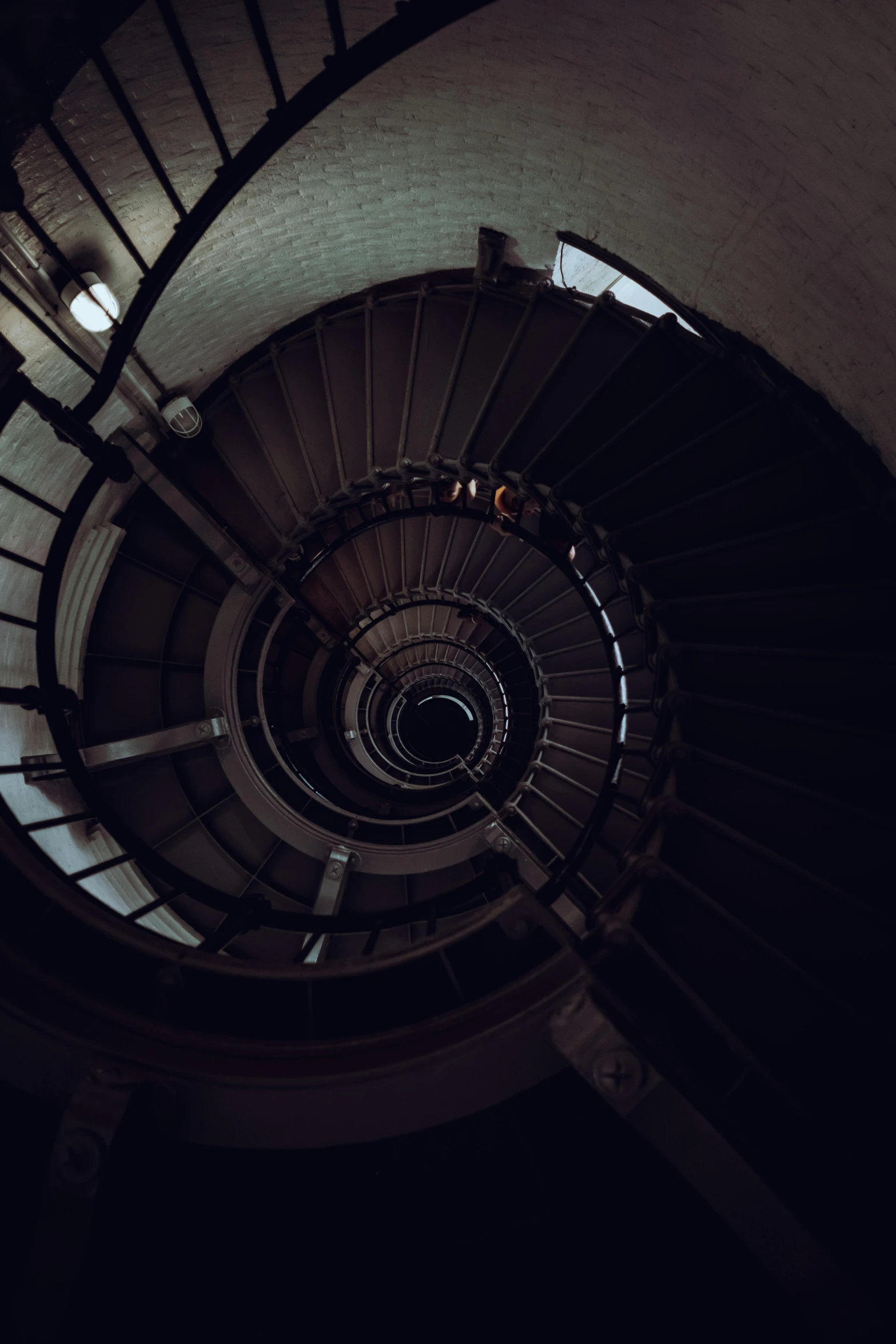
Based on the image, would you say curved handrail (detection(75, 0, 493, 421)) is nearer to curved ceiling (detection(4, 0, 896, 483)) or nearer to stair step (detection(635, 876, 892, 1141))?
curved ceiling (detection(4, 0, 896, 483))

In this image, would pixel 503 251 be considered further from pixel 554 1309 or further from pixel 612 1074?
pixel 554 1309

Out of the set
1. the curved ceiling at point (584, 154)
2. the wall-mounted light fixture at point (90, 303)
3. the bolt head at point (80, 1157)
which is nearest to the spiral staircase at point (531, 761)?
Result: the bolt head at point (80, 1157)

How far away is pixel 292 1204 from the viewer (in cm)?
300

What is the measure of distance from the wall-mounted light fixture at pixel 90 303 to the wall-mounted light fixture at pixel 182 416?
5.74ft

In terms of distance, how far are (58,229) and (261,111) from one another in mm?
1685

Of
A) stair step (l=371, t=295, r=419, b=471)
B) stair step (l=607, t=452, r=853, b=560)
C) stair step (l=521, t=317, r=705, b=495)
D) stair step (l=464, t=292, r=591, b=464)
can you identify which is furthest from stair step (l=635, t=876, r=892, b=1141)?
stair step (l=371, t=295, r=419, b=471)

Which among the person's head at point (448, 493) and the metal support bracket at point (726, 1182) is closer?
the metal support bracket at point (726, 1182)

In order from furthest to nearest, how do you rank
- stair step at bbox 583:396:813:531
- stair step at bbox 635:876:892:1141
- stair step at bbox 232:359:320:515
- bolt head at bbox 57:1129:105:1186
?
stair step at bbox 232:359:320:515 < stair step at bbox 583:396:813:531 < stair step at bbox 635:876:892:1141 < bolt head at bbox 57:1129:105:1186

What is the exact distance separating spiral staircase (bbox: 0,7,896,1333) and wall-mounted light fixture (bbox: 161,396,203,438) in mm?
349

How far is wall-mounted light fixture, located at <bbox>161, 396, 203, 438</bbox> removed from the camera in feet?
20.4

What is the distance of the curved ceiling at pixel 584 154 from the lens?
3148 mm

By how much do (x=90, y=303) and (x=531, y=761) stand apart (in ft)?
25.5

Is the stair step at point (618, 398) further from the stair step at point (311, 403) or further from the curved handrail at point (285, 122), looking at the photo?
the stair step at point (311, 403)

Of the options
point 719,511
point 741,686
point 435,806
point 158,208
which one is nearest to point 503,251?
point 158,208
